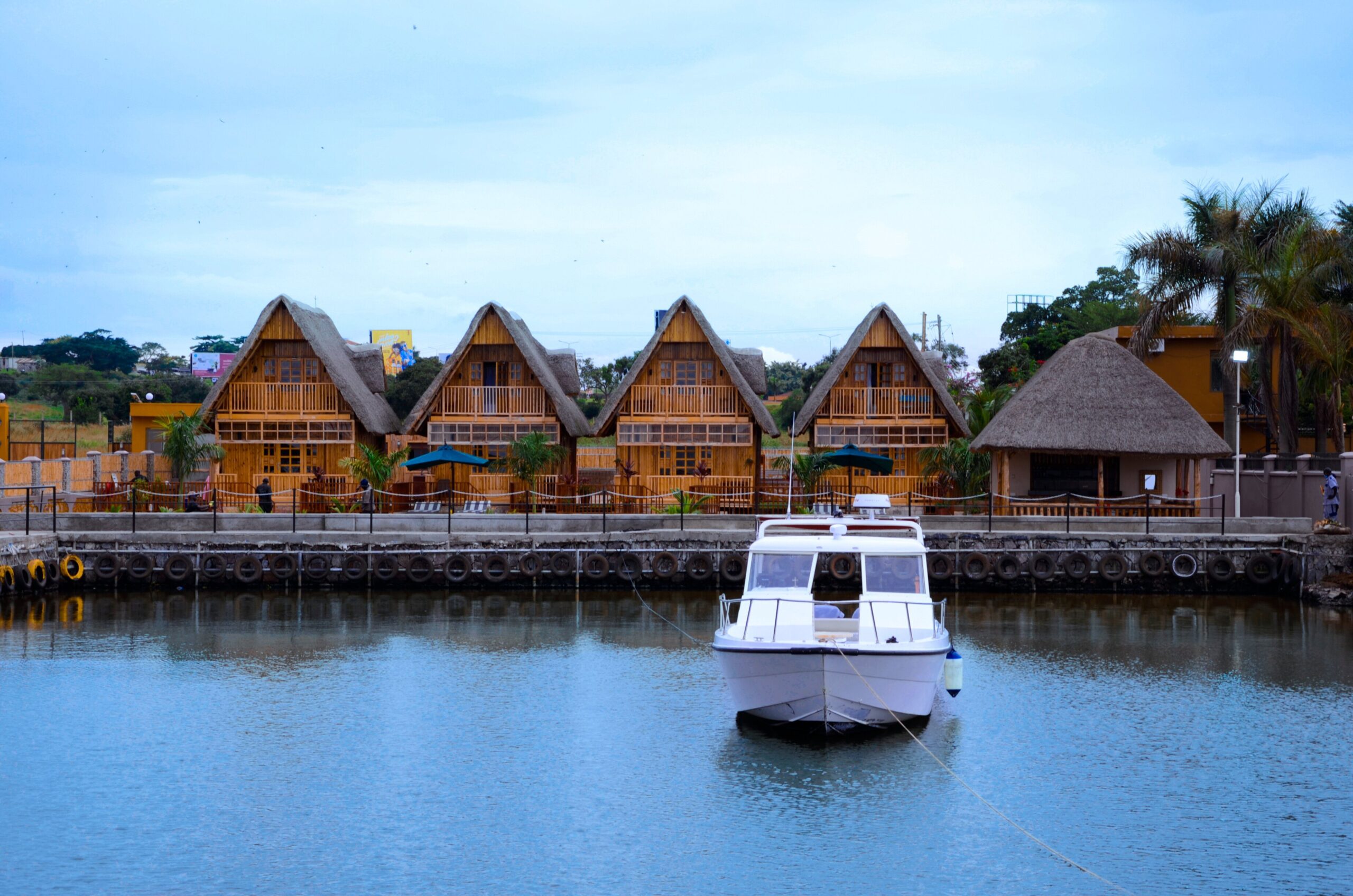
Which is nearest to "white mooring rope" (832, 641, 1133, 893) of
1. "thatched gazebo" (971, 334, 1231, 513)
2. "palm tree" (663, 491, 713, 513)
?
"palm tree" (663, 491, 713, 513)

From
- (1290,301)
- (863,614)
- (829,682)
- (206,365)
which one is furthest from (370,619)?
(206,365)

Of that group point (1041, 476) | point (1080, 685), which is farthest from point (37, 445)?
point (1080, 685)

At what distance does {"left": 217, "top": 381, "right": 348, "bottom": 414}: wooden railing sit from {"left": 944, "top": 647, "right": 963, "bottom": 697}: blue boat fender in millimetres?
30722

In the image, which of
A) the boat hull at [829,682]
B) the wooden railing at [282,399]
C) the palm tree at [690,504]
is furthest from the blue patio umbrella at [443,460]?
the boat hull at [829,682]

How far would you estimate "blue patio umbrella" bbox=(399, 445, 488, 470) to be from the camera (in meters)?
42.5

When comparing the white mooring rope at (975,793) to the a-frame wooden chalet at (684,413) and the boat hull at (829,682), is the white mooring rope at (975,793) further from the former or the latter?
the a-frame wooden chalet at (684,413)

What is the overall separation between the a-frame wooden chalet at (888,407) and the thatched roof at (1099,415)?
11.9 feet

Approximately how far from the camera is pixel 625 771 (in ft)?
64.5

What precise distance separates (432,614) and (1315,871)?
22063 millimetres

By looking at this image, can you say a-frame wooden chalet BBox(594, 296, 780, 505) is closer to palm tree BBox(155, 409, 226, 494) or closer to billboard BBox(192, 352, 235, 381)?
palm tree BBox(155, 409, 226, 494)

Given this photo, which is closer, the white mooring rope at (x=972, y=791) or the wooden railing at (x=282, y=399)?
the white mooring rope at (x=972, y=791)

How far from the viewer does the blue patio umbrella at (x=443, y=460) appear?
42531 mm

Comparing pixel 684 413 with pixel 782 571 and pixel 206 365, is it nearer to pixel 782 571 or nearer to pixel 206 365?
pixel 782 571

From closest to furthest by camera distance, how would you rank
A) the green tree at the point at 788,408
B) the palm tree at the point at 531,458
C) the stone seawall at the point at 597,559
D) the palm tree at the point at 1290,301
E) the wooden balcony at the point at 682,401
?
the stone seawall at the point at 597,559 < the palm tree at the point at 1290,301 < the palm tree at the point at 531,458 < the wooden balcony at the point at 682,401 < the green tree at the point at 788,408
